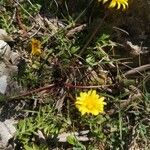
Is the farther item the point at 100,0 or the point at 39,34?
the point at 39,34

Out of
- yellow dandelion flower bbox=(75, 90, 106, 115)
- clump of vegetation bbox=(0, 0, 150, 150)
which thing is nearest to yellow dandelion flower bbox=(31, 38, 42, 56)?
clump of vegetation bbox=(0, 0, 150, 150)

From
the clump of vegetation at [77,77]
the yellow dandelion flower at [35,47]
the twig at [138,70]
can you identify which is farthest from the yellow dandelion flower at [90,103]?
the yellow dandelion flower at [35,47]

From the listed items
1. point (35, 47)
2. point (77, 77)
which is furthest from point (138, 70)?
point (35, 47)

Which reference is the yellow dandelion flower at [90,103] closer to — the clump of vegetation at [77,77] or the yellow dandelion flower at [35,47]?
the clump of vegetation at [77,77]

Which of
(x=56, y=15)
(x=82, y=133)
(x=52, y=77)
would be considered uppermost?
(x=56, y=15)

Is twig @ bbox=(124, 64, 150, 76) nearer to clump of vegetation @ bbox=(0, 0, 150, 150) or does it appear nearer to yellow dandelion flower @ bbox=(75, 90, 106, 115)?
clump of vegetation @ bbox=(0, 0, 150, 150)

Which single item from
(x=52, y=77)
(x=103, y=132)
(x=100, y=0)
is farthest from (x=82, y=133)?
(x=100, y=0)

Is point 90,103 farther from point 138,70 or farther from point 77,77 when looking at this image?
point 138,70

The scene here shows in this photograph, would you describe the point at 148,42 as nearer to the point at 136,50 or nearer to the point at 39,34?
the point at 136,50
